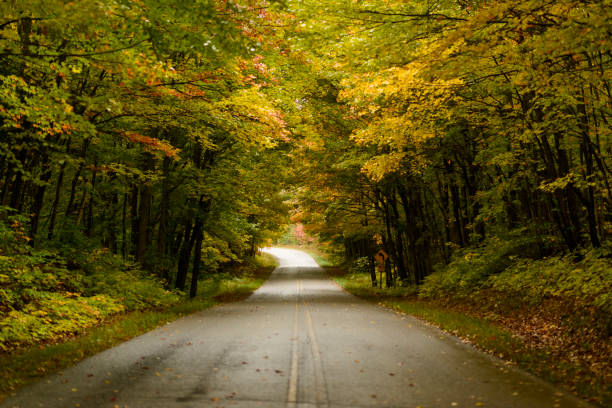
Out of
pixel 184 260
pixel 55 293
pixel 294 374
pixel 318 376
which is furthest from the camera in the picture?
pixel 184 260

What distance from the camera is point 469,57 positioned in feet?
22.3

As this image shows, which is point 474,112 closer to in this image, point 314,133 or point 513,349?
point 314,133

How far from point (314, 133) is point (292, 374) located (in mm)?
12611

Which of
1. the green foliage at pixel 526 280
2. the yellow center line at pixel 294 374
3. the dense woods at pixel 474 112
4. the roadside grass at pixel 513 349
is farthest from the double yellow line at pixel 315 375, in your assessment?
the green foliage at pixel 526 280

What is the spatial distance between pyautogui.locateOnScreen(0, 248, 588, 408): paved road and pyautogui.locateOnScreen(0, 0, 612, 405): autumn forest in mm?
892

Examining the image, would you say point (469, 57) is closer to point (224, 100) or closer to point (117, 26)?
point (117, 26)

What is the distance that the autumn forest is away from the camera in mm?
6652

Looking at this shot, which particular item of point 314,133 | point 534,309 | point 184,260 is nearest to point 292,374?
point 534,309

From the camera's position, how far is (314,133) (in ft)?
58.5

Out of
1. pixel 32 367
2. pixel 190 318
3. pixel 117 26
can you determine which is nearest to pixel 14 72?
Answer: pixel 117 26

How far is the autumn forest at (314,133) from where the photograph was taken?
6.65m

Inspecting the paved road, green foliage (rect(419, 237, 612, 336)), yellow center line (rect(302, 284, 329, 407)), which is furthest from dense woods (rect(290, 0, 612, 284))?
yellow center line (rect(302, 284, 329, 407))

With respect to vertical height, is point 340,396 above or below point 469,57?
below

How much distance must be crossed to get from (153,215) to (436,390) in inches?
761
